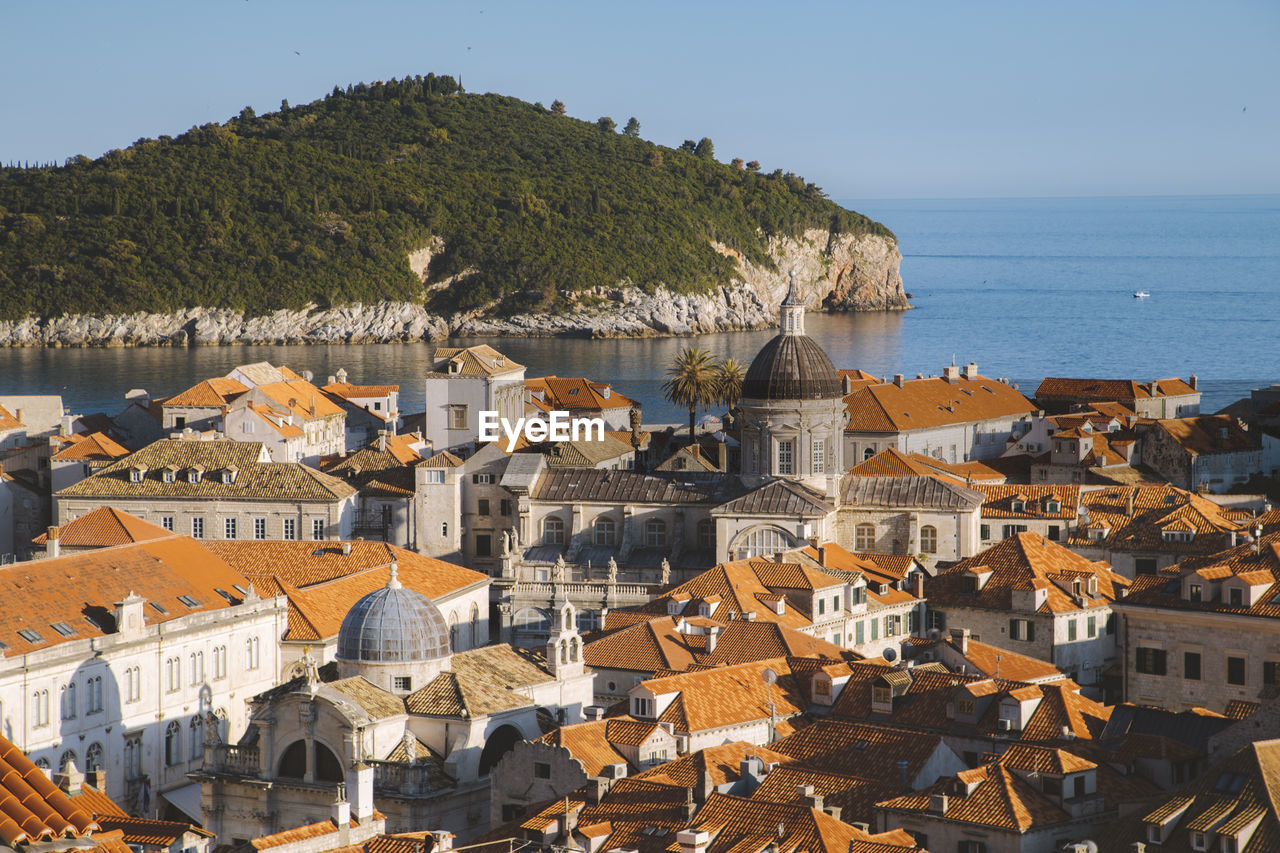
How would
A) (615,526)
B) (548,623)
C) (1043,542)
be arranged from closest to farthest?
1. (1043,542)
2. (548,623)
3. (615,526)

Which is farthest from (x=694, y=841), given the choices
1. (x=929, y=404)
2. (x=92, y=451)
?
(x=929, y=404)

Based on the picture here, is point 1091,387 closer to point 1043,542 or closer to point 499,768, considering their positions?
point 1043,542

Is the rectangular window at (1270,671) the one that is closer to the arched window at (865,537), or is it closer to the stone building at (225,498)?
the arched window at (865,537)

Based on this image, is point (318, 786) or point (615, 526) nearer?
point (318, 786)

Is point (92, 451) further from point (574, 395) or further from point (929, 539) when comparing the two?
point (929, 539)

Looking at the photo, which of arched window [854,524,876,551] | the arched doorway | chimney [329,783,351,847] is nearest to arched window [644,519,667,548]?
arched window [854,524,876,551]

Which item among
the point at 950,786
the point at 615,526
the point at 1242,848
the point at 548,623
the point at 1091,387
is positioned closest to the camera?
the point at 1242,848

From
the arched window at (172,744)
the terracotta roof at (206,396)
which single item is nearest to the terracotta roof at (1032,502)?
the arched window at (172,744)

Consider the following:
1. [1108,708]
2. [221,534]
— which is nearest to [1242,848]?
[1108,708]
